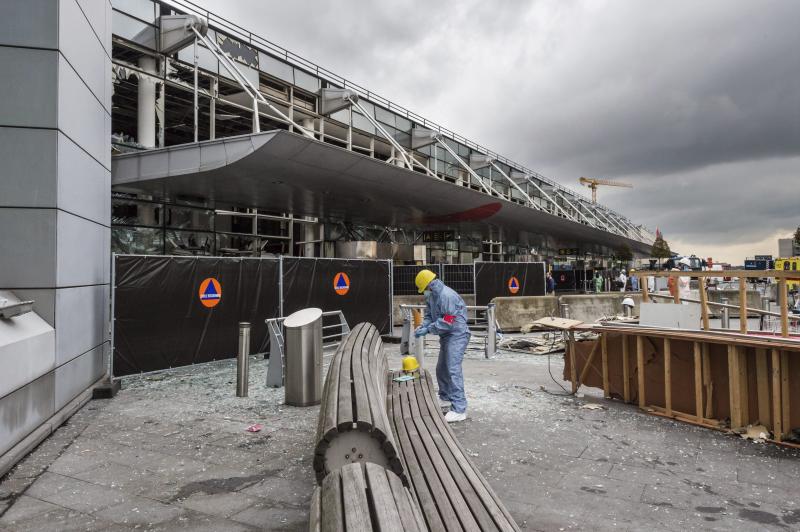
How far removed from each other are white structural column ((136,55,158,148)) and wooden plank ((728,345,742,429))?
1643cm

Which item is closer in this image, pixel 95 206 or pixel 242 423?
pixel 242 423

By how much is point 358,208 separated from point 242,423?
16882 millimetres

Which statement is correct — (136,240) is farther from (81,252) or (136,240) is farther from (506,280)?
(506,280)

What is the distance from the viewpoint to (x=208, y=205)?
1958 cm

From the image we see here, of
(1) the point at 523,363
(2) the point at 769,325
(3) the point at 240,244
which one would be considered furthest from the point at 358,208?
(2) the point at 769,325

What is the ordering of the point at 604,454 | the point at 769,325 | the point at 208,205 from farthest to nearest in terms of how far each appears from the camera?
the point at 208,205, the point at 769,325, the point at 604,454

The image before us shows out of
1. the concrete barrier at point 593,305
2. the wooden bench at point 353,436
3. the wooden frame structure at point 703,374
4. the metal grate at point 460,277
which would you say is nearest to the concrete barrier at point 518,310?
the concrete barrier at point 593,305

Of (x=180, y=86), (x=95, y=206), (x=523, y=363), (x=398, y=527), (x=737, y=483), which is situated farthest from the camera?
(x=180, y=86)

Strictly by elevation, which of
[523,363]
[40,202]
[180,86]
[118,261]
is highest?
[180,86]

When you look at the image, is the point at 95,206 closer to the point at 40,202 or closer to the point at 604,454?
the point at 40,202

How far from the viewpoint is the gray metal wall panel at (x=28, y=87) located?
19.2 feet

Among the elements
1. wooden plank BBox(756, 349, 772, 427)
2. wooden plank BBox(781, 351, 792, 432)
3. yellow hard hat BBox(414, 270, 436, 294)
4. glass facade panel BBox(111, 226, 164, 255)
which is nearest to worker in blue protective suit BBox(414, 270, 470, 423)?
yellow hard hat BBox(414, 270, 436, 294)

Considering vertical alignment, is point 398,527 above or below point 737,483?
above

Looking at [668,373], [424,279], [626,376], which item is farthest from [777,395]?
[424,279]
